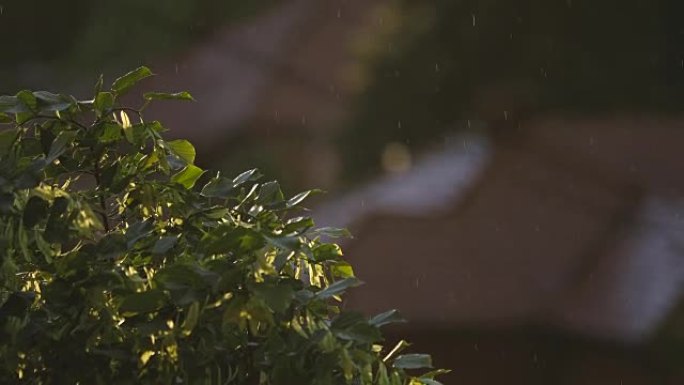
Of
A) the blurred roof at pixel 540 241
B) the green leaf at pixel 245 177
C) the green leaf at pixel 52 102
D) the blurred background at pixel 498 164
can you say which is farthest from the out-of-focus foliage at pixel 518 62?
the green leaf at pixel 52 102

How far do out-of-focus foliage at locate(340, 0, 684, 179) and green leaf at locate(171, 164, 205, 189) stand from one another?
129 inches

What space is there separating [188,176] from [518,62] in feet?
12.3

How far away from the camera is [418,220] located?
395 centimetres

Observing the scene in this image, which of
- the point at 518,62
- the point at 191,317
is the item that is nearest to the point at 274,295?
the point at 191,317

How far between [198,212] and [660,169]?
3407 mm

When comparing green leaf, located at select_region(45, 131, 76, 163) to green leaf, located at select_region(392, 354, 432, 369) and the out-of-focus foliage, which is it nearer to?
Answer: green leaf, located at select_region(392, 354, 432, 369)

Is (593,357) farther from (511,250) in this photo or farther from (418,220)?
(418,220)

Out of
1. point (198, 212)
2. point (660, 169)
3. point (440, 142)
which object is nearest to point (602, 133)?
point (660, 169)

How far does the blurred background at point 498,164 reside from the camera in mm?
3545

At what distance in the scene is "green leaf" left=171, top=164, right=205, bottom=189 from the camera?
1119 millimetres

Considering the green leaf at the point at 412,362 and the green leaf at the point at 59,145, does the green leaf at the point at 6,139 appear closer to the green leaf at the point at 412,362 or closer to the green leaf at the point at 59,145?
the green leaf at the point at 59,145

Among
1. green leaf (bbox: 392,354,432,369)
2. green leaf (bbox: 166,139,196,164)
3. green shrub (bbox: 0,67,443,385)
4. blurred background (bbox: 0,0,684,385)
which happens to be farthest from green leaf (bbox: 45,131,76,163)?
blurred background (bbox: 0,0,684,385)

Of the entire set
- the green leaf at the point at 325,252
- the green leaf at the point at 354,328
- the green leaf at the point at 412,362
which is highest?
the green leaf at the point at 325,252

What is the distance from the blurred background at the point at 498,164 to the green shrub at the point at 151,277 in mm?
2473
